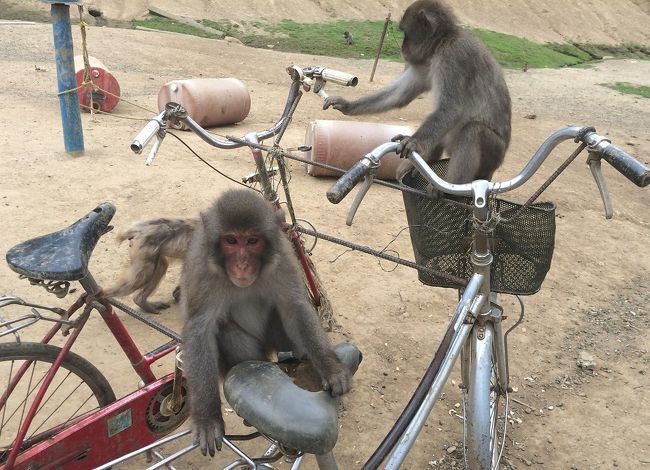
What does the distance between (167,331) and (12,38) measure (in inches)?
496

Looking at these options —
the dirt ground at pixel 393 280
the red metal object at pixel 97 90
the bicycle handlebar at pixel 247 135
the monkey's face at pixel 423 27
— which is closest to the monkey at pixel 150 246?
the dirt ground at pixel 393 280

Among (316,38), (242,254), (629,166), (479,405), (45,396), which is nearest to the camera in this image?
(629,166)

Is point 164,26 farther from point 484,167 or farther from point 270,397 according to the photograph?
point 270,397

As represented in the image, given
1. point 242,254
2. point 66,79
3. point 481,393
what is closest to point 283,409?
point 242,254

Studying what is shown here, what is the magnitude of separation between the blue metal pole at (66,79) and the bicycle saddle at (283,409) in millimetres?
5918

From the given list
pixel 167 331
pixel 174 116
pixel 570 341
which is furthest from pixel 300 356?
pixel 570 341

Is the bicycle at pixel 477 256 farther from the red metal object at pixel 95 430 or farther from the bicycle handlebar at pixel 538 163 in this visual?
the red metal object at pixel 95 430

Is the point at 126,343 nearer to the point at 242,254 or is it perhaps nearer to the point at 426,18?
the point at 242,254

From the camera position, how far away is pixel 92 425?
2604 millimetres

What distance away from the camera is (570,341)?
4.55 metres

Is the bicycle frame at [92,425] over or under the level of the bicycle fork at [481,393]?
under

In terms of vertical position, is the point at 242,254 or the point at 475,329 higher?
the point at 242,254

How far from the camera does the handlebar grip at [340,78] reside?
318 cm

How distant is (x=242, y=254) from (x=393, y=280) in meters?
3.01
